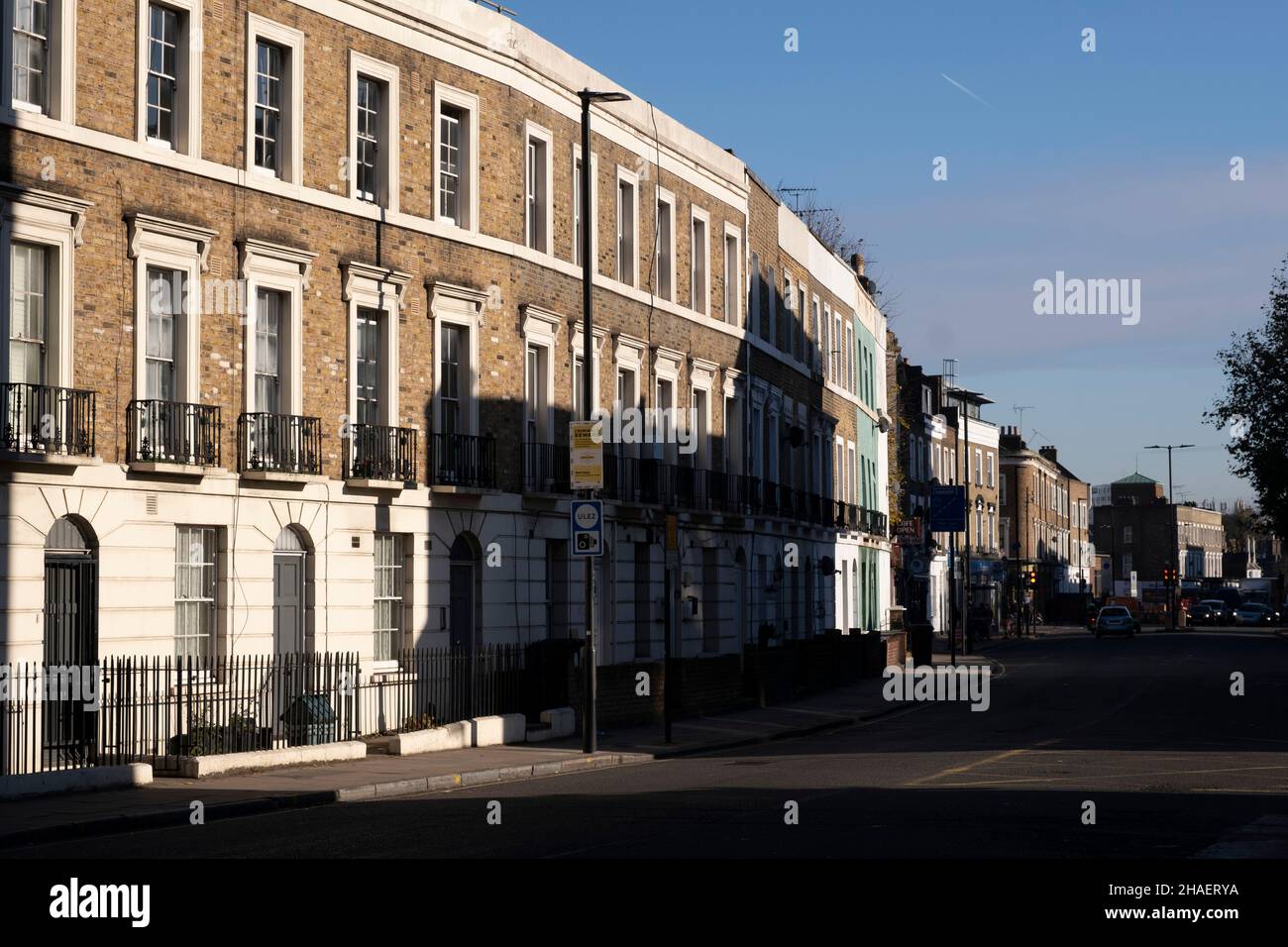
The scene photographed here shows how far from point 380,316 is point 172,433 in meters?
5.79

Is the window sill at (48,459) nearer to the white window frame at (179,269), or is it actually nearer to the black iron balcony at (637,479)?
the white window frame at (179,269)

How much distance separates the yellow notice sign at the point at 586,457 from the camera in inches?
1022

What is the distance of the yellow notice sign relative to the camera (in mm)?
25953

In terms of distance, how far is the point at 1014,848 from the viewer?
14242 mm

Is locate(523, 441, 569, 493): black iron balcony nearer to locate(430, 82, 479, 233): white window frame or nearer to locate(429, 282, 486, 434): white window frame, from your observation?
locate(429, 282, 486, 434): white window frame

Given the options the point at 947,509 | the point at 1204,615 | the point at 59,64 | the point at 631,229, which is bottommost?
the point at 1204,615

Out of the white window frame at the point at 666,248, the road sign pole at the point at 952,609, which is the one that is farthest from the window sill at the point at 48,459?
the road sign pole at the point at 952,609

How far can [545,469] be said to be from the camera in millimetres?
34781

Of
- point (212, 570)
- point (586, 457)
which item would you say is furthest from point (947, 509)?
point (212, 570)

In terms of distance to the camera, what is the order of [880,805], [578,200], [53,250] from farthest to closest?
[578,200] < [53,250] < [880,805]

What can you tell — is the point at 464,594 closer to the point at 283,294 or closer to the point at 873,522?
the point at 283,294

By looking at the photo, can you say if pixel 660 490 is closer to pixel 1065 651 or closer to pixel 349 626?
pixel 349 626

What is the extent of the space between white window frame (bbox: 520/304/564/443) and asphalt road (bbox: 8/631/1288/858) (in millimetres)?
8552
